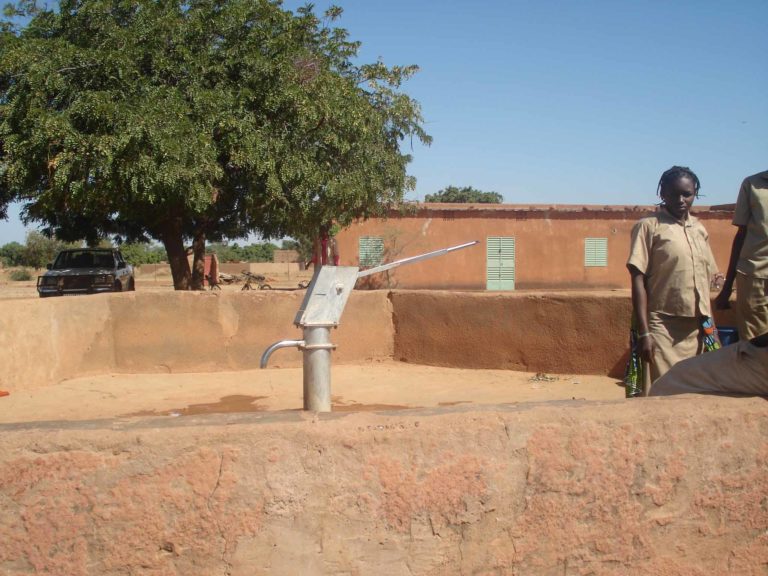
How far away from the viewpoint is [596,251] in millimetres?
21859

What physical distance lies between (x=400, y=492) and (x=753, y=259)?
232 cm

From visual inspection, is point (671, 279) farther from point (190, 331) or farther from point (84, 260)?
point (84, 260)

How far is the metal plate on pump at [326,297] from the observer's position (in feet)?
9.29

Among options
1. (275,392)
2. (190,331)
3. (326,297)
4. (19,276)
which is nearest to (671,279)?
(326,297)

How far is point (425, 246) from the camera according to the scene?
20578 millimetres

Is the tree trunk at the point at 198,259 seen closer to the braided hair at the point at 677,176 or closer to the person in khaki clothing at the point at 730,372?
the braided hair at the point at 677,176

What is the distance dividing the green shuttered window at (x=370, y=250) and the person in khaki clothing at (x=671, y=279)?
16.2 meters

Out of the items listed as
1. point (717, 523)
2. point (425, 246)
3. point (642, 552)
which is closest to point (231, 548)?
point (642, 552)

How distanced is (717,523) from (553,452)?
57 centimetres

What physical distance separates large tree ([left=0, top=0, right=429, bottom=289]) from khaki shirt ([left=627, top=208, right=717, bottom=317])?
8629 millimetres

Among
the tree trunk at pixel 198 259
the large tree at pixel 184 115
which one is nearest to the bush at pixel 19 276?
the tree trunk at pixel 198 259

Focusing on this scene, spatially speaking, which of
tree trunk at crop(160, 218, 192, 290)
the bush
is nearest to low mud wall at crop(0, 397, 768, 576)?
tree trunk at crop(160, 218, 192, 290)

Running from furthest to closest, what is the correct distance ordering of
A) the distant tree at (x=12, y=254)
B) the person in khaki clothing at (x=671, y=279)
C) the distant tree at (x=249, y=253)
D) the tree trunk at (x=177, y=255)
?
the distant tree at (x=249, y=253)
the distant tree at (x=12, y=254)
the tree trunk at (x=177, y=255)
the person in khaki clothing at (x=671, y=279)

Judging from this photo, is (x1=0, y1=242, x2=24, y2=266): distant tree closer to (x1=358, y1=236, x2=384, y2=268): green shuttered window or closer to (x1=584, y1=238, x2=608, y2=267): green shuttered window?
(x1=358, y1=236, x2=384, y2=268): green shuttered window
